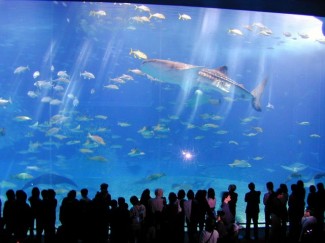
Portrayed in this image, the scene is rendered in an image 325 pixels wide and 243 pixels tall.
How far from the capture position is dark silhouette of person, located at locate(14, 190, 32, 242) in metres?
3.97

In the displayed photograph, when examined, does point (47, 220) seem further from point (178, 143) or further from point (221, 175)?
point (178, 143)

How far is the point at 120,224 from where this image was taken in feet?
12.9

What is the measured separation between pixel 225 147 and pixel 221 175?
44.5 ft

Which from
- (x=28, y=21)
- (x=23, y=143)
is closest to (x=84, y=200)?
(x=28, y=21)

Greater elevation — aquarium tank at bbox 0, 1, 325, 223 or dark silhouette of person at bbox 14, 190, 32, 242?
aquarium tank at bbox 0, 1, 325, 223

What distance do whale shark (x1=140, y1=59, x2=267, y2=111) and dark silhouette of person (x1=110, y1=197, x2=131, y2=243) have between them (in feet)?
19.6

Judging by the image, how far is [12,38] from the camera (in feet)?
78.2

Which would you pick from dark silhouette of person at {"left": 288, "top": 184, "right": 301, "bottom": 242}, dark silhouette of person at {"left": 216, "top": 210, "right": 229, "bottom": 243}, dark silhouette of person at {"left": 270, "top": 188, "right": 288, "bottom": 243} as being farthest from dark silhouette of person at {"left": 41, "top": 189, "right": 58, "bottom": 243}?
dark silhouette of person at {"left": 288, "top": 184, "right": 301, "bottom": 242}

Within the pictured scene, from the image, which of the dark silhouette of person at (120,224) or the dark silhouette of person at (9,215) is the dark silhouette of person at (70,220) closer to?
the dark silhouette of person at (120,224)

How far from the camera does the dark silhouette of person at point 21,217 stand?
3969mm

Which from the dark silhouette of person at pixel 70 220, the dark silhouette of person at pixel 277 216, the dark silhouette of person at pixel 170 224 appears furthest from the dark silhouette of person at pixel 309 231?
the dark silhouette of person at pixel 70 220

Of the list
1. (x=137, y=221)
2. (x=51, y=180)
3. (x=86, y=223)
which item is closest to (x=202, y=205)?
(x=137, y=221)

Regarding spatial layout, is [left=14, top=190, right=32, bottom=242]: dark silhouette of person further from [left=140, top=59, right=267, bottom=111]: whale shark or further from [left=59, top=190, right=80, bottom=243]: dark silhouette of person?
[left=140, top=59, right=267, bottom=111]: whale shark

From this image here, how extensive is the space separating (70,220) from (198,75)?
25.1 ft
